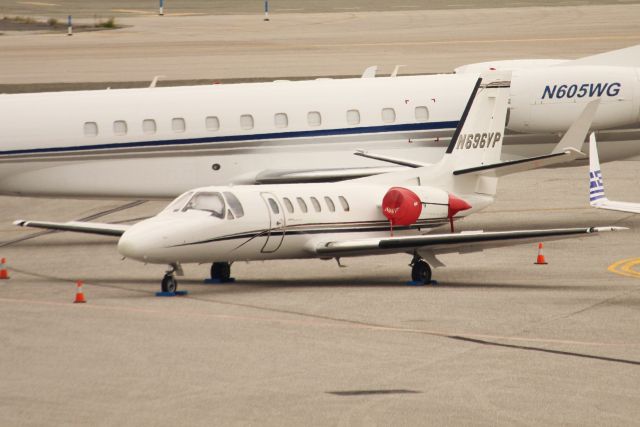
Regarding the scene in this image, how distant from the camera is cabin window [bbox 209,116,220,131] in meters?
34.9

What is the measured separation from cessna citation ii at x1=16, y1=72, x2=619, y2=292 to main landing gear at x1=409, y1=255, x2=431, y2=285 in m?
0.02

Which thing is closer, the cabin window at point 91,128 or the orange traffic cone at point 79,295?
the orange traffic cone at point 79,295

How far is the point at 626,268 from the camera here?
28.8 metres

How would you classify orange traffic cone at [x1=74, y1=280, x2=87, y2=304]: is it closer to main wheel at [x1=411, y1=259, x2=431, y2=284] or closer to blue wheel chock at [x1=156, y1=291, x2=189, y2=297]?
blue wheel chock at [x1=156, y1=291, x2=189, y2=297]

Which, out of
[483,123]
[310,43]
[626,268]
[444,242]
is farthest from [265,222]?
[310,43]

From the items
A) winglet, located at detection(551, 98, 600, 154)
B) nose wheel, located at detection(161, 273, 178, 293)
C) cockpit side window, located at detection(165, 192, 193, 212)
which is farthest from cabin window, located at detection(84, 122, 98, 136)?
winglet, located at detection(551, 98, 600, 154)

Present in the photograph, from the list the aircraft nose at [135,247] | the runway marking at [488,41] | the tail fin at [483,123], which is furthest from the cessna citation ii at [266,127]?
the runway marking at [488,41]

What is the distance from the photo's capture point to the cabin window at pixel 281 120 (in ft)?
116

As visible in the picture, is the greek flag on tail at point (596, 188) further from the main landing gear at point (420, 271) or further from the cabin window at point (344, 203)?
the cabin window at point (344, 203)

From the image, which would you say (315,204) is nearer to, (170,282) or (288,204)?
(288,204)

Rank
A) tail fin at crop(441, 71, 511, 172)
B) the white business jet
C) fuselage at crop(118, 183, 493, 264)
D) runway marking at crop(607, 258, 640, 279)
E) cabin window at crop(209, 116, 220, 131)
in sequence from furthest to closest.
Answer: cabin window at crop(209, 116, 220, 131) < the white business jet < tail fin at crop(441, 71, 511, 172) < runway marking at crop(607, 258, 640, 279) < fuselage at crop(118, 183, 493, 264)

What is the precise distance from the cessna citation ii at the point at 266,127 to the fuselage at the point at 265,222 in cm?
594

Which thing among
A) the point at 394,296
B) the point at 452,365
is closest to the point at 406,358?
the point at 452,365

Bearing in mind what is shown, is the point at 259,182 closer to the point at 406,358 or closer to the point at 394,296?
the point at 394,296
